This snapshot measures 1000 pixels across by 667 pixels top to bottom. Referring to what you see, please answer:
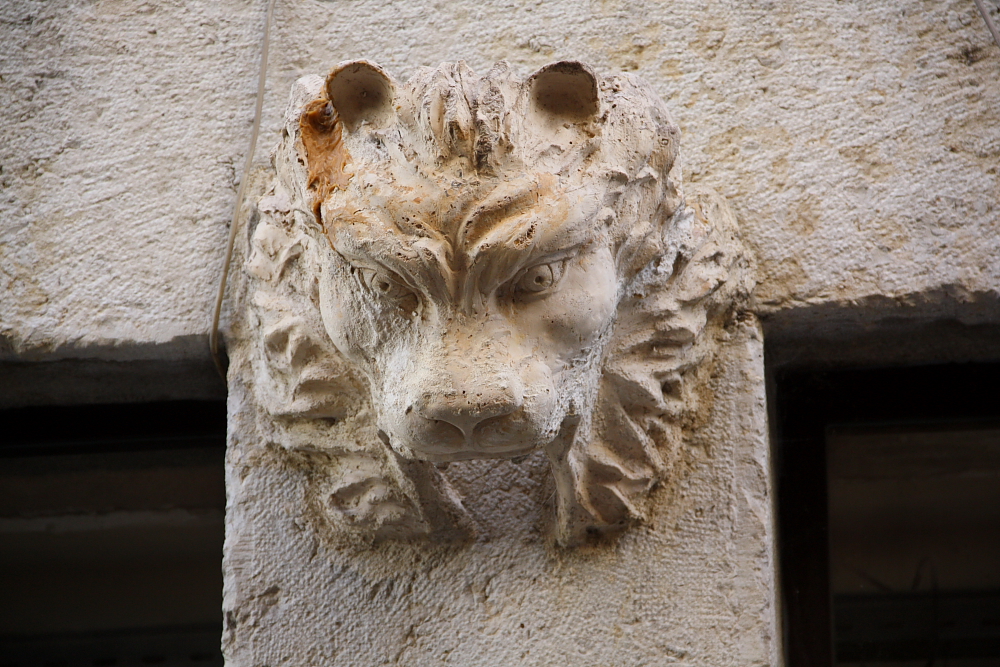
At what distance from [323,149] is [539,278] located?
260 millimetres

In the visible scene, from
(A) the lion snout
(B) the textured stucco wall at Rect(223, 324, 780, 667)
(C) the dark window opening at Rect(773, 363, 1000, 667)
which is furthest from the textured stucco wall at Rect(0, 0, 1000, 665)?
(A) the lion snout

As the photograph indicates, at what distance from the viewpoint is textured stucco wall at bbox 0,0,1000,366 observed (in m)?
1.43

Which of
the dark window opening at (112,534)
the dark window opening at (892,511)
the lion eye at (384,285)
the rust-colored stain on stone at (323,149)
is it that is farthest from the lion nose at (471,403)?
the dark window opening at (112,534)

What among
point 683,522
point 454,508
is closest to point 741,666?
point 683,522

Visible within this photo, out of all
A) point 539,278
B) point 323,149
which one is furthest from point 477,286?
point 323,149

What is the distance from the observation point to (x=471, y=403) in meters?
1.03

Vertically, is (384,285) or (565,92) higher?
(565,92)

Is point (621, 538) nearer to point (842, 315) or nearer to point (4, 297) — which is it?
point (842, 315)

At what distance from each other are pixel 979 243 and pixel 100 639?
1398 mm

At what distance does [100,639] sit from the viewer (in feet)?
5.79

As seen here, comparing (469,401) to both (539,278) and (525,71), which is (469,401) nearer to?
(539,278)

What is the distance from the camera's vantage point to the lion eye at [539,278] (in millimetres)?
1075

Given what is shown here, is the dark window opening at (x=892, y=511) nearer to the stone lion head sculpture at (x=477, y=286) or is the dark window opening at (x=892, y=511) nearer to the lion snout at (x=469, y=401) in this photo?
the stone lion head sculpture at (x=477, y=286)

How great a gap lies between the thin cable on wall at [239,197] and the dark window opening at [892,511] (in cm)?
76
